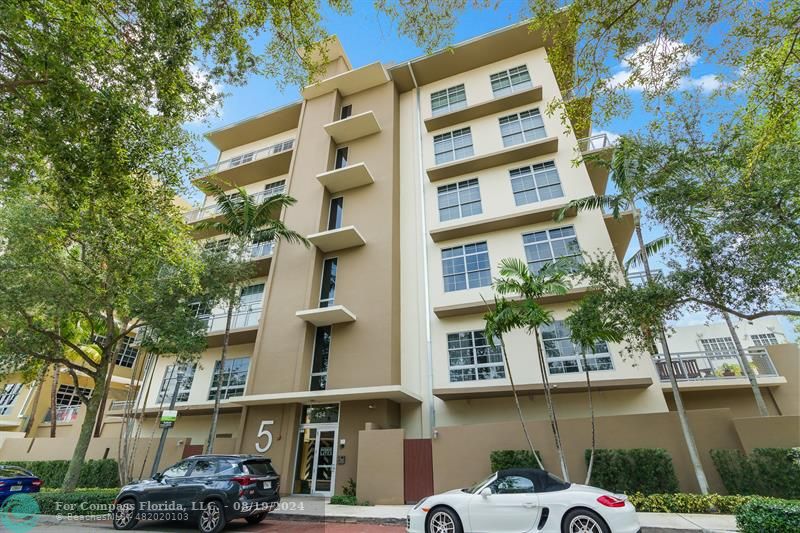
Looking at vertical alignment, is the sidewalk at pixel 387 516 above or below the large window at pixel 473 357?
below

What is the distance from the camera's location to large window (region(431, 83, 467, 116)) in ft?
66.9

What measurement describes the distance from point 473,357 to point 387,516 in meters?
6.35

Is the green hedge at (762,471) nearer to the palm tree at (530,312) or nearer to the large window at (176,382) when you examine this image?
the palm tree at (530,312)

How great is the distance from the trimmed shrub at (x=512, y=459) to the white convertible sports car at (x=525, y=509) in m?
4.48

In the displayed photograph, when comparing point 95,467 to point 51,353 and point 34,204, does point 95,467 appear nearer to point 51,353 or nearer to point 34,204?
point 51,353

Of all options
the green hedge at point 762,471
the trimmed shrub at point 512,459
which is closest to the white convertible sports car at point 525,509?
the trimmed shrub at point 512,459

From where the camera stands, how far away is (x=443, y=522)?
6.88 m

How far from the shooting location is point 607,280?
10.8 m

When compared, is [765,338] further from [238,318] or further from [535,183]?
[238,318]

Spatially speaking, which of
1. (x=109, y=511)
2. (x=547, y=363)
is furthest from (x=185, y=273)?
(x=547, y=363)

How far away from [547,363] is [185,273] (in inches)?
532

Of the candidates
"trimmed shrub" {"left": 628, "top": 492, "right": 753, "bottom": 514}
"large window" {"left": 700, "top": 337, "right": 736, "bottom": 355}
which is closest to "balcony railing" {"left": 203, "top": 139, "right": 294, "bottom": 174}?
"trimmed shrub" {"left": 628, "top": 492, "right": 753, "bottom": 514}

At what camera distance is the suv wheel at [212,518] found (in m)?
7.83

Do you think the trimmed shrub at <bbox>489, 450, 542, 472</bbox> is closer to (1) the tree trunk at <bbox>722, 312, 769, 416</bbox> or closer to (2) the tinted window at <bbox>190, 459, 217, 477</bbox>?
(1) the tree trunk at <bbox>722, 312, 769, 416</bbox>
